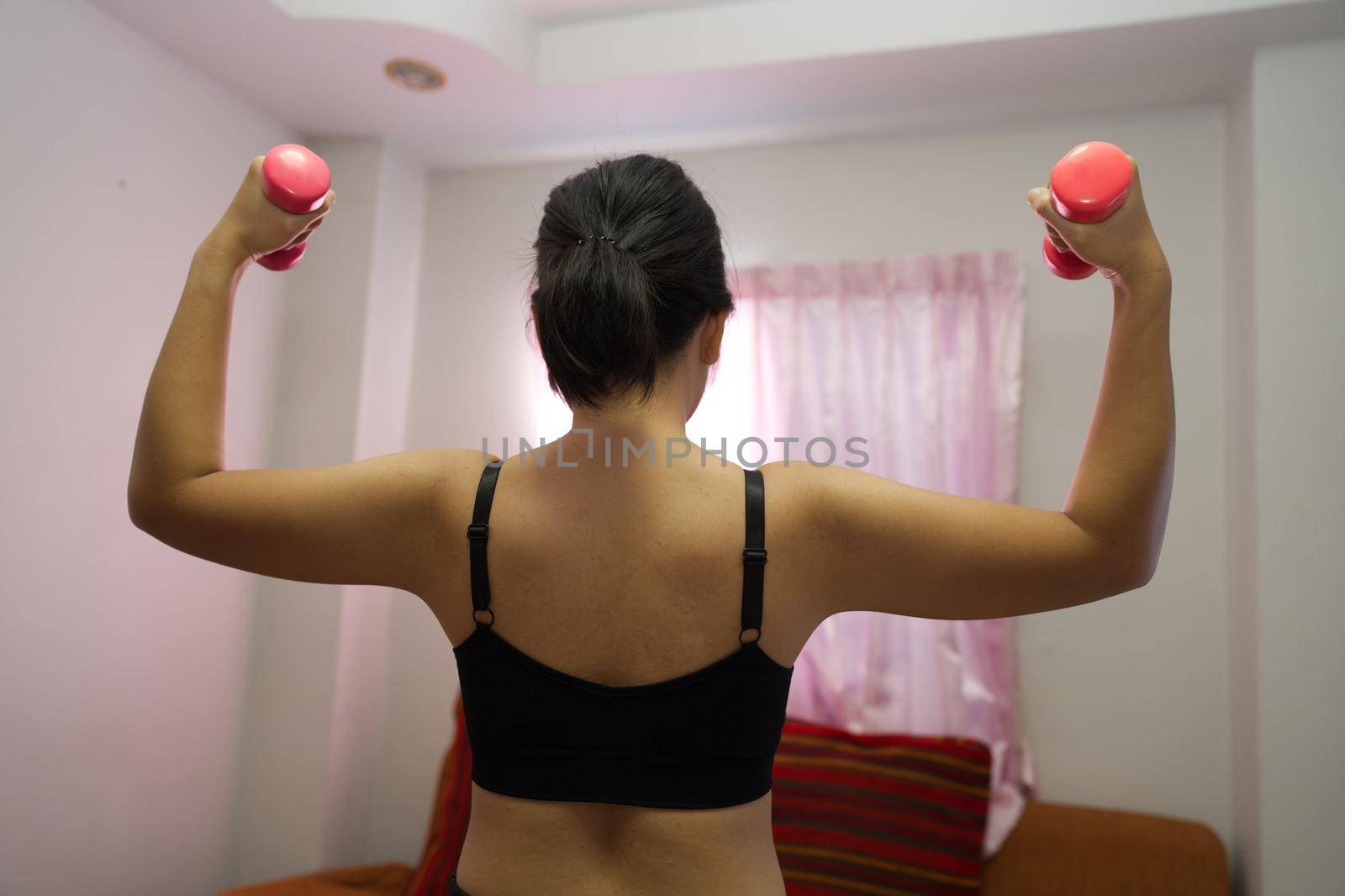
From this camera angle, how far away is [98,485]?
2205mm

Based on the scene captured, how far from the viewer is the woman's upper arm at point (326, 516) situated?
813 mm

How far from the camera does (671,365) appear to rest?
0.86m

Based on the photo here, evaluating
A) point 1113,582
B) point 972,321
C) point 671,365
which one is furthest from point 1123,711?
point 671,365

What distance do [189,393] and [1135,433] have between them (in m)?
0.81

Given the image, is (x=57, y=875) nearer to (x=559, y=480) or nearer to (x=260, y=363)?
(x=260, y=363)

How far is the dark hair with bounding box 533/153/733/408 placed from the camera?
78cm

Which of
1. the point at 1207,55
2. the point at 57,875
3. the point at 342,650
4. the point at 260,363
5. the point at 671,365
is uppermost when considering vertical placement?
the point at 1207,55

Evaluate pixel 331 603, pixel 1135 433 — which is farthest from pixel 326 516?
pixel 331 603

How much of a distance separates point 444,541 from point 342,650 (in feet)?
6.90

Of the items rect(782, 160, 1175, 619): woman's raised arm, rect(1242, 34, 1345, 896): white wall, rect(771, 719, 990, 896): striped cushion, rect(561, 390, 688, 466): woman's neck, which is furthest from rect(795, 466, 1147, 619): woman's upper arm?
rect(1242, 34, 1345, 896): white wall

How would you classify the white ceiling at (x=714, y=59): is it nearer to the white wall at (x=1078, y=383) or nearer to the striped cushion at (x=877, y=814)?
the white wall at (x=1078, y=383)

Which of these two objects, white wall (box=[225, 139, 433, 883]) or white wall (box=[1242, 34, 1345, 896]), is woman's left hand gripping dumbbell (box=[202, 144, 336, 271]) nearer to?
white wall (box=[225, 139, 433, 883])

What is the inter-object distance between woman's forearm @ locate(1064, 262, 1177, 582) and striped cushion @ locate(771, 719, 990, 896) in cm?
162

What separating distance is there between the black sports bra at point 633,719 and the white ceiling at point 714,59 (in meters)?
1.87
